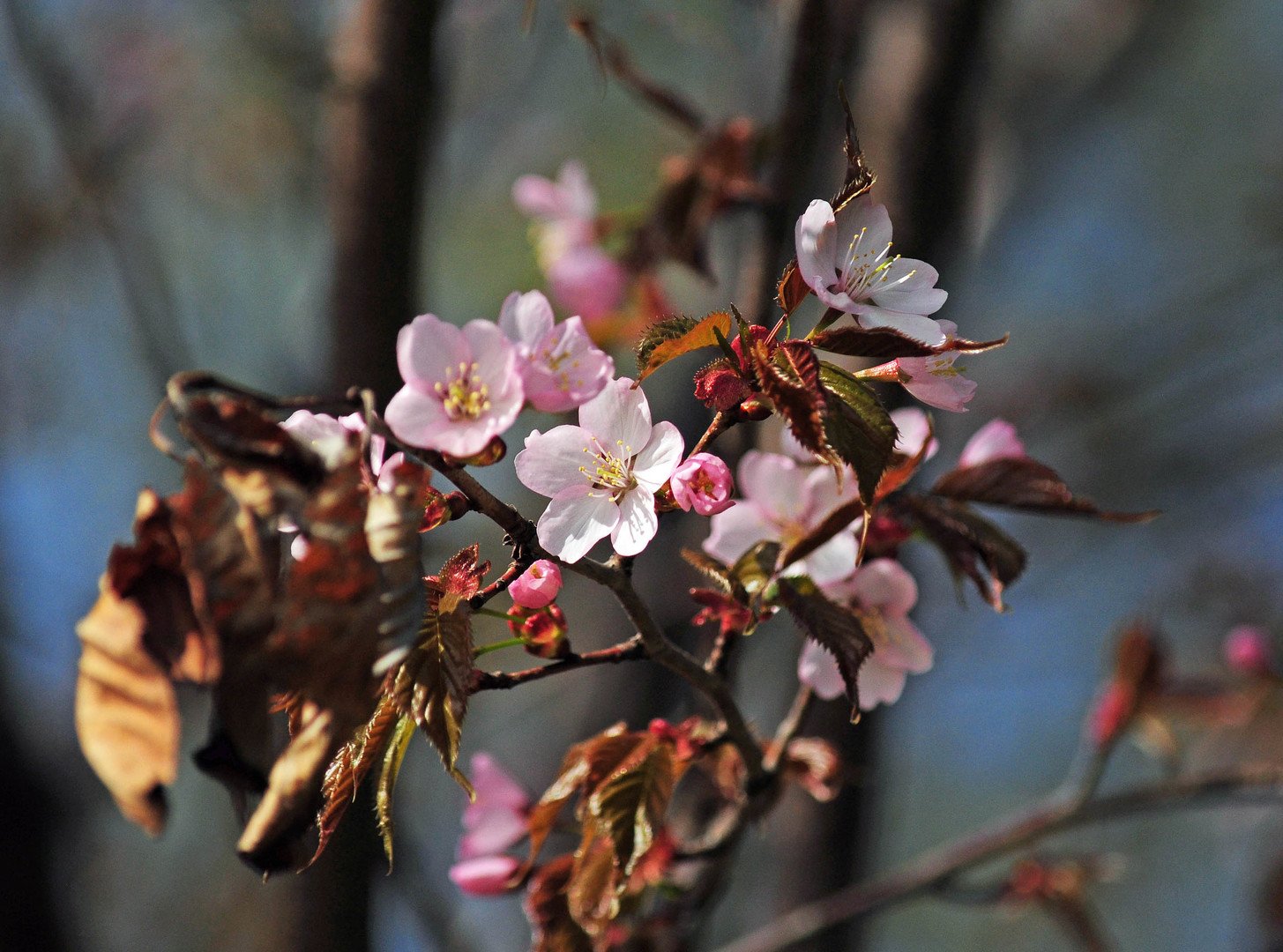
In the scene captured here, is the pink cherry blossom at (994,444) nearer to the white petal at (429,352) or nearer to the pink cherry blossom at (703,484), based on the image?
the pink cherry blossom at (703,484)

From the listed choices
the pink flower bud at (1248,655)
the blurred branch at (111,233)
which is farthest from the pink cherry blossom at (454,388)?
the pink flower bud at (1248,655)

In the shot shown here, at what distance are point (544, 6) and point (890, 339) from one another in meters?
2.18

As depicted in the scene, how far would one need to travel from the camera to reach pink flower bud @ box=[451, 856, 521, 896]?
106cm

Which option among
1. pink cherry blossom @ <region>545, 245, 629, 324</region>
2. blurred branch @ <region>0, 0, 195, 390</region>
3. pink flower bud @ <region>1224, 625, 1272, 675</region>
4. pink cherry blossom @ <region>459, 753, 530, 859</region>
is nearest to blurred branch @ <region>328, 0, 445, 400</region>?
pink cherry blossom @ <region>545, 245, 629, 324</region>

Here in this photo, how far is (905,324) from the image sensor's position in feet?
2.27

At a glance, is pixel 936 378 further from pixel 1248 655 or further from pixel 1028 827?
pixel 1248 655

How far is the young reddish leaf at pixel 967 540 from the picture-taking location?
89cm

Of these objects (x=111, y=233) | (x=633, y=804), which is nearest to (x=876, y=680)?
(x=633, y=804)

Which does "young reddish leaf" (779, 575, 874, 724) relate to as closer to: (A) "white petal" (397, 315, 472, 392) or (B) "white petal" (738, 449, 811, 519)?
(B) "white petal" (738, 449, 811, 519)

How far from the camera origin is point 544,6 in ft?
8.43

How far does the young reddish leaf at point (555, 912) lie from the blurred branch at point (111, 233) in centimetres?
120

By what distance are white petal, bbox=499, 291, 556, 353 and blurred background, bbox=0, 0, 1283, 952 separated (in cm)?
73

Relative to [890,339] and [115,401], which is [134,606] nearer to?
[890,339]

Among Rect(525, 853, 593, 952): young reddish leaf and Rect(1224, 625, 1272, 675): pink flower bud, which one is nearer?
Rect(525, 853, 593, 952): young reddish leaf
